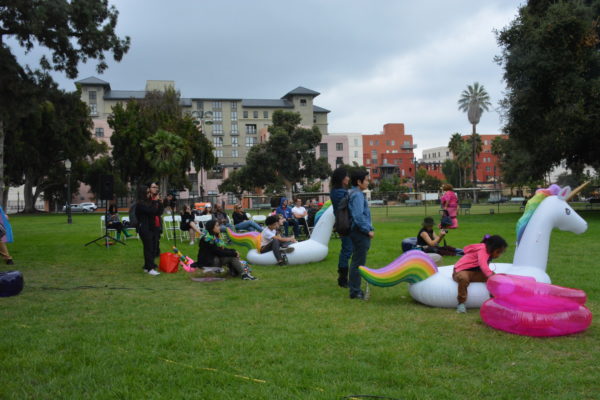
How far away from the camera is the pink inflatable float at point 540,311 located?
522cm

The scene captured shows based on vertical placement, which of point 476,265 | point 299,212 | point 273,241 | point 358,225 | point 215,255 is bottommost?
point 215,255

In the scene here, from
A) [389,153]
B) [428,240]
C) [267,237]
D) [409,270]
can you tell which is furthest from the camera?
[389,153]

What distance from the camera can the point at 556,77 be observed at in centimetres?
2338

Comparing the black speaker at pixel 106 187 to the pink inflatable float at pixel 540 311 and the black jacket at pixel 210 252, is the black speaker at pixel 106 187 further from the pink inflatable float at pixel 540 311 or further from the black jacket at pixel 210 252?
the pink inflatable float at pixel 540 311

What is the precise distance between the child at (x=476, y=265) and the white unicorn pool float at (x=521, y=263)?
0.12 meters

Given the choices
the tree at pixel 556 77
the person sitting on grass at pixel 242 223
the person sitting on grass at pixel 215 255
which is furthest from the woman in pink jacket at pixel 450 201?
the tree at pixel 556 77

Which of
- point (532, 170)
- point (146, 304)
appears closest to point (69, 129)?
point (532, 170)

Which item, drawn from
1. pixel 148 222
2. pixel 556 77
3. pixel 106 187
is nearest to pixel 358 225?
pixel 148 222

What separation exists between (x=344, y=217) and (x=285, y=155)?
176ft

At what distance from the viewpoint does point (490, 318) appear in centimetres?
559

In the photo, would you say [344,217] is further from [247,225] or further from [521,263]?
[247,225]

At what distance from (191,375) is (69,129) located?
48369mm

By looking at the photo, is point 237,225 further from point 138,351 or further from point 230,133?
point 230,133

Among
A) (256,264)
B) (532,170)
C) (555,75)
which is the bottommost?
(256,264)
